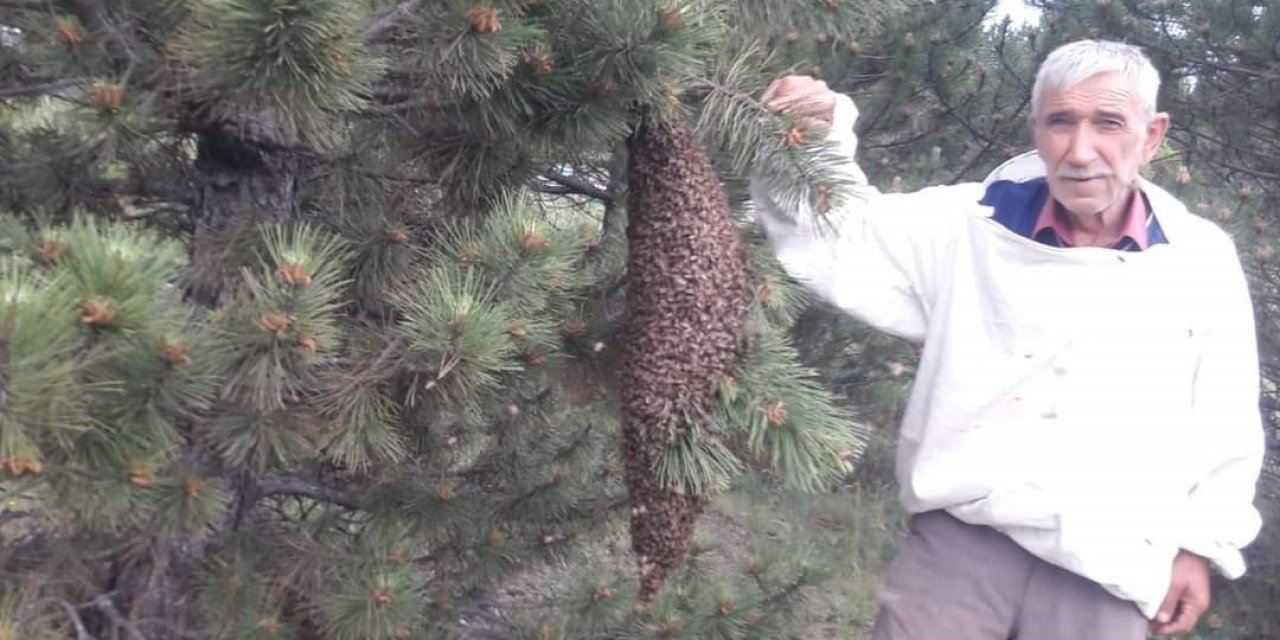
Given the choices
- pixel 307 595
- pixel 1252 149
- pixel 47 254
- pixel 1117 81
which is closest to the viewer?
pixel 47 254

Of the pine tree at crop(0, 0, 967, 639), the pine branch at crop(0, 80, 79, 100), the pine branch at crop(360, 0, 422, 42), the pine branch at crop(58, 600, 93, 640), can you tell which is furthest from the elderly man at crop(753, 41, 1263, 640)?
the pine branch at crop(58, 600, 93, 640)

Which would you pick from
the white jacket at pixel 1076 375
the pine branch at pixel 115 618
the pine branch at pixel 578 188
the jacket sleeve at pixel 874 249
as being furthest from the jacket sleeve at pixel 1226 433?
the pine branch at pixel 115 618

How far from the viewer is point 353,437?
1870 mm

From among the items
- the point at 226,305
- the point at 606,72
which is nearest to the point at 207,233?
the point at 226,305

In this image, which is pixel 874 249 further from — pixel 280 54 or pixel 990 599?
pixel 280 54

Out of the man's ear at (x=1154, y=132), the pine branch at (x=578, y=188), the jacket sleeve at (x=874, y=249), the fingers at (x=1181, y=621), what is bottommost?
the fingers at (x=1181, y=621)

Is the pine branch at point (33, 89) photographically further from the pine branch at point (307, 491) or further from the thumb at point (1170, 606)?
the thumb at point (1170, 606)

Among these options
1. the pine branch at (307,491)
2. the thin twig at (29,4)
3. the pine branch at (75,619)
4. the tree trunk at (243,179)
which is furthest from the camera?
the pine branch at (307,491)

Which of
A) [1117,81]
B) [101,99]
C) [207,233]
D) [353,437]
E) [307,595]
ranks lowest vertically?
[307,595]

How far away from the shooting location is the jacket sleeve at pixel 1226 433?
2199 mm

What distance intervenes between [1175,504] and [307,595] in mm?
1717

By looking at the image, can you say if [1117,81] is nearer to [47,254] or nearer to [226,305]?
[226,305]

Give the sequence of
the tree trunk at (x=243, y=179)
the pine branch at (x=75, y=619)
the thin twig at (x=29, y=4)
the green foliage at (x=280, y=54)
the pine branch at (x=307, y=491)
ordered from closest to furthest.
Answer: the green foliage at (x=280, y=54), the thin twig at (x=29, y=4), the pine branch at (x=75, y=619), the tree trunk at (x=243, y=179), the pine branch at (x=307, y=491)

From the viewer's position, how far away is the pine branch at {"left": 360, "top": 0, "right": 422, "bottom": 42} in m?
1.74
